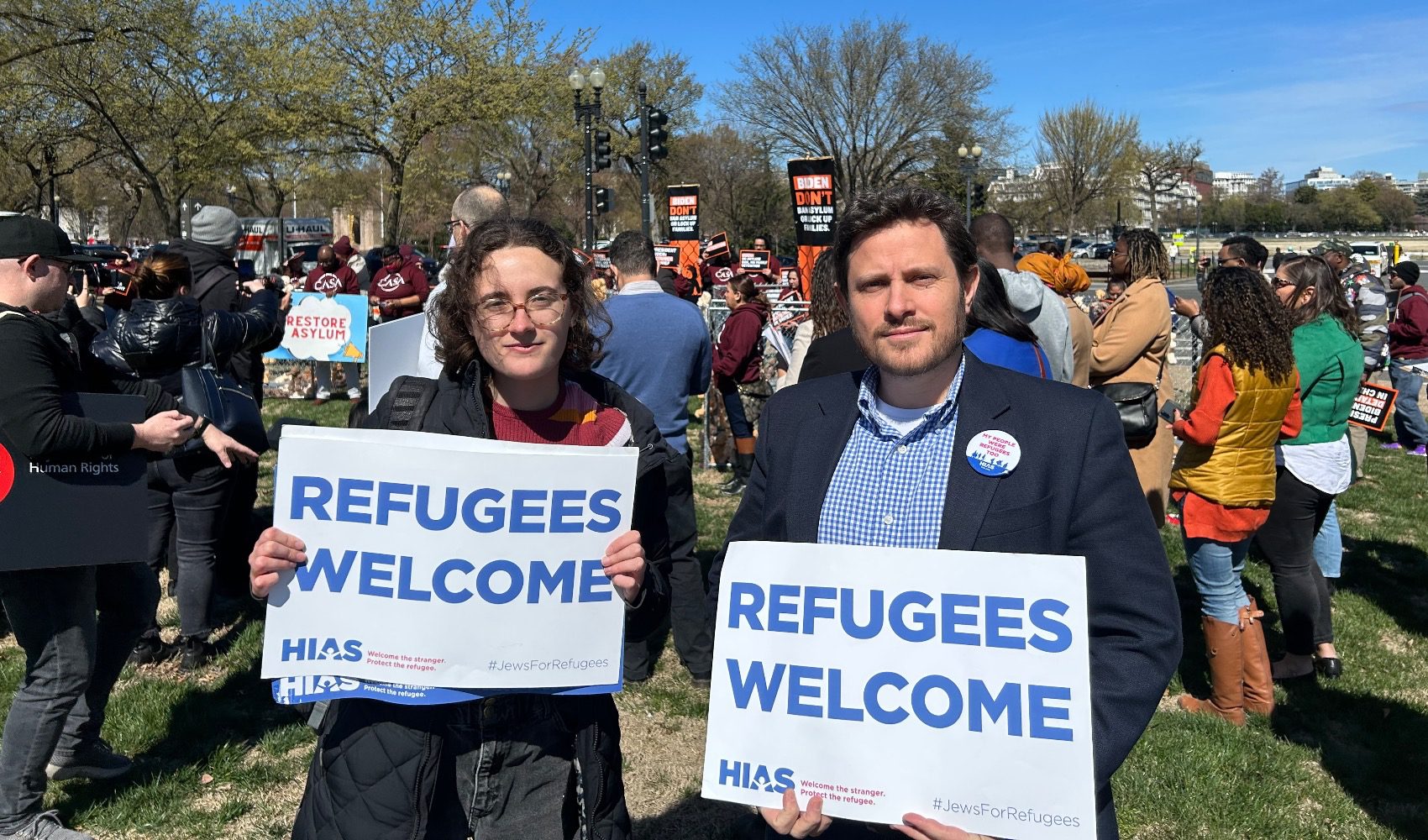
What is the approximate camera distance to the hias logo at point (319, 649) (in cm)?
208

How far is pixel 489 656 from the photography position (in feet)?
6.77

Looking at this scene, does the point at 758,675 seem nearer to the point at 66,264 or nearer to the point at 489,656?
the point at 489,656

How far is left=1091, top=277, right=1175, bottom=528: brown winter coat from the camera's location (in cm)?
518

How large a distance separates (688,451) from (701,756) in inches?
73.4

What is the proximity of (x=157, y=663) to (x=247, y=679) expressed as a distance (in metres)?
0.55

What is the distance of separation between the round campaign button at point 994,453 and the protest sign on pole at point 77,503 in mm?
3045

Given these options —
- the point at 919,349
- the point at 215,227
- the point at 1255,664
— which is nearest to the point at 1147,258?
the point at 1255,664

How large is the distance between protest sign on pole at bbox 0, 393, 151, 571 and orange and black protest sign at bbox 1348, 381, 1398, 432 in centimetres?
668

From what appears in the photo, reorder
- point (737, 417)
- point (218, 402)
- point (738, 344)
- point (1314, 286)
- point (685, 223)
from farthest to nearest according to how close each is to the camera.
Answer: point (685, 223) → point (737, 417) → point (738, 344) → point (1314, 286) → point (218, 402)

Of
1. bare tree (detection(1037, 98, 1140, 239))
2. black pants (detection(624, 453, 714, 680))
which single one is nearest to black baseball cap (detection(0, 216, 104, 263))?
black pants (detection(624, 453, 714, 680))

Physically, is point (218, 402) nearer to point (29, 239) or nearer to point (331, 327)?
point (29, 239)

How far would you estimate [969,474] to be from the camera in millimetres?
1837

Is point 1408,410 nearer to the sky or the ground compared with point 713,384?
nearer to the ground

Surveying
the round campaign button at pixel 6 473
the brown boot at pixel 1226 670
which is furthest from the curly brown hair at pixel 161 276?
the brown boot at pixel 1226 670
